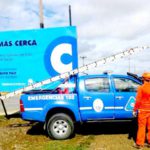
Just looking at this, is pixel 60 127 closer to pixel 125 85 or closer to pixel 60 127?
pixel 60 127

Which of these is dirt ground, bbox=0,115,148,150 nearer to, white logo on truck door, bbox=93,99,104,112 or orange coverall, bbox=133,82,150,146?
orange coverall, bbox=133,82,150,146

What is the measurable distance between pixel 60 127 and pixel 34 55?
5.86 m

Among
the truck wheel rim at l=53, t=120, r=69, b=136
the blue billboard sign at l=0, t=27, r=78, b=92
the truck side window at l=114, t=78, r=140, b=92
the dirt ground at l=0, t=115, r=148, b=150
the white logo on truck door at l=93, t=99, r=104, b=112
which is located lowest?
the dirt ground at l=0, t=115, r=148, b=150

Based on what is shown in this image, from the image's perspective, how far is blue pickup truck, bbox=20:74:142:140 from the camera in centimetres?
1020

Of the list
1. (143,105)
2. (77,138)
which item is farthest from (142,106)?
(77,138)

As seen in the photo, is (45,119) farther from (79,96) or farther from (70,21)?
(70,21)

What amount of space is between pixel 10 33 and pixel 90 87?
20.9ft

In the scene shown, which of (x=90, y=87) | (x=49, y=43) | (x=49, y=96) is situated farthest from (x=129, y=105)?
(x=49, y=43)

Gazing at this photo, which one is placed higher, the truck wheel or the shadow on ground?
the truck wheel

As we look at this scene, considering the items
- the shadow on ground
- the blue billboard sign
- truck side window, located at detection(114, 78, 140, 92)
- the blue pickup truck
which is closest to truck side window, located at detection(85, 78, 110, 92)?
the blue pickup truck

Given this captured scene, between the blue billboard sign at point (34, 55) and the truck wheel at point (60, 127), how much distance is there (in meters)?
4.88

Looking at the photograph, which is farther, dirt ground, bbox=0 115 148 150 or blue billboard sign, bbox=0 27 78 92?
blue billboard sign, bbox=0 27 78 92

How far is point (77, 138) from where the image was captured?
10.4 m

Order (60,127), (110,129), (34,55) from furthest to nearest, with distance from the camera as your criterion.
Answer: (34,55) < (110,129) < (60,127)
